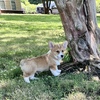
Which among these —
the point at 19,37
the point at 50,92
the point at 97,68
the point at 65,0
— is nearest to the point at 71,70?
the point at 97,68

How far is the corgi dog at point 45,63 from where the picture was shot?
456 centimetres

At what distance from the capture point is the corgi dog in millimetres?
4559

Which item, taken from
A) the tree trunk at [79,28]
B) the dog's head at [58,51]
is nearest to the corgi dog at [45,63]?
the dog's head at [58,51]

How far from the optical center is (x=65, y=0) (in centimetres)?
483

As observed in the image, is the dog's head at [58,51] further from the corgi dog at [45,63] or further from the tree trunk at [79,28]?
the tree trunk at [79,28]

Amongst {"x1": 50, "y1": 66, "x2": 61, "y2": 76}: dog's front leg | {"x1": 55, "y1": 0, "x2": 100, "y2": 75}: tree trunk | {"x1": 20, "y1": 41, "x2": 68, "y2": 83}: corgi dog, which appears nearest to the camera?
{"x1": 20, "y1": 41, "x2": 68, "y2": 83}: corgi dog

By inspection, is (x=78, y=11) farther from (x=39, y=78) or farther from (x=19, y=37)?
(x=19, y=37)

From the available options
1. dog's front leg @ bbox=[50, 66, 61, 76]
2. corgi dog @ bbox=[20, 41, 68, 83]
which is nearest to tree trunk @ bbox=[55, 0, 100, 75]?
corgi dog @ bbox=[20, 41, 68, 83]

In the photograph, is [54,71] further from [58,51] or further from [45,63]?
[58,51]

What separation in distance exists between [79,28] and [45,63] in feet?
3.12

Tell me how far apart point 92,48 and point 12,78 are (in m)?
1.66

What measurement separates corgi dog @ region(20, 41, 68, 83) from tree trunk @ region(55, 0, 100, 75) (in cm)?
37

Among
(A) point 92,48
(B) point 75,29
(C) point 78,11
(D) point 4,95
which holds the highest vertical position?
(C) point 78,11

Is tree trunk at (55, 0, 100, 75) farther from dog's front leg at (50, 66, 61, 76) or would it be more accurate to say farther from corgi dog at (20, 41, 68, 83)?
dog's front leg at (50, 66, 61, 76)
